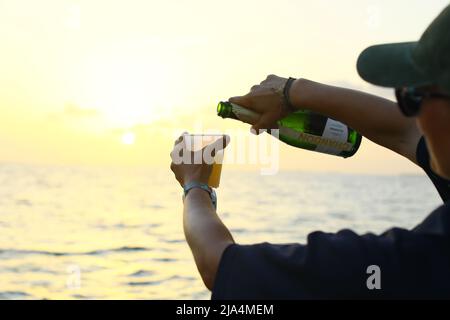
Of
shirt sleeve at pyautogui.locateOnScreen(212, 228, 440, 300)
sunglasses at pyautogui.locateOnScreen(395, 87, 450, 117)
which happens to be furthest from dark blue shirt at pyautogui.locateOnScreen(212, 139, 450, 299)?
sunglasses at pyautogui.locateOnScreen(395, 87, 450, 117)

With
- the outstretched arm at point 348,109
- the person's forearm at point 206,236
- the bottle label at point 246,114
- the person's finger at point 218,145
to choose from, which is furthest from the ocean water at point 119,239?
the person's forearm at point 206,236

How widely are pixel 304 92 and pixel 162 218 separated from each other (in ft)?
62.6

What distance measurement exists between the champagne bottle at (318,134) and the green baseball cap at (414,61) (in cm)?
105

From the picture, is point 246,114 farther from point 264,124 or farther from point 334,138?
point 334,138

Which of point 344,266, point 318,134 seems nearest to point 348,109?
point 318,134

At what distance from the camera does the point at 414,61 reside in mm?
1787

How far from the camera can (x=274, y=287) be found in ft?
5.98

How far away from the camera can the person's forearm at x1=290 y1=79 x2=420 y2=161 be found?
253cm

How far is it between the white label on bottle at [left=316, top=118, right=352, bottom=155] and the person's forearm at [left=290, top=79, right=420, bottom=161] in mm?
341

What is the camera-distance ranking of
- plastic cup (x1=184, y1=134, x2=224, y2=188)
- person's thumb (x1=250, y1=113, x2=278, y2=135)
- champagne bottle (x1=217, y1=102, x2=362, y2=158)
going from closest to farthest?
1. plastic cup (x1=184, y1=134, x2=224, y2=188)
2. person's thumb (x1=250, y1=113, x2=278, y2=135)
3. champagne bottle (x1=217, y1=102, x2=362, y2=158)

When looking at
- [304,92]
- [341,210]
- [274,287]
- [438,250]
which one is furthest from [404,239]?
[341,210]

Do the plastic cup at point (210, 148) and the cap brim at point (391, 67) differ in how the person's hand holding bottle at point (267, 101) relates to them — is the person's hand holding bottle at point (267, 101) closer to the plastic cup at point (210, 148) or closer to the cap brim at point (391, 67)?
the plastic cup at point (210, 148)

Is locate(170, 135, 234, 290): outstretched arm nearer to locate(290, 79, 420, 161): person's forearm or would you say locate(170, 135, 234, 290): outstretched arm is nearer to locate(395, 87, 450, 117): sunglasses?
locate(290, 79, 420, 161): person's forearm

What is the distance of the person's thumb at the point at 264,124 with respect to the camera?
8.78 feet
